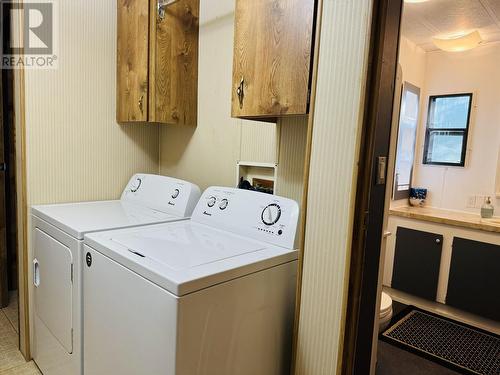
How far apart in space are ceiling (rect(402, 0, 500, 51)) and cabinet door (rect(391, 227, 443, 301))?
1.59 meters

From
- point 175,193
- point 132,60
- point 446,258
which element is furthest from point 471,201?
point 132,60

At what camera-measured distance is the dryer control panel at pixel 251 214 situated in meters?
1.41

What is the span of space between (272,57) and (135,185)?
53.9 inches

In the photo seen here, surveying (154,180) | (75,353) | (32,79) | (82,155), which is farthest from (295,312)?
(32,79)

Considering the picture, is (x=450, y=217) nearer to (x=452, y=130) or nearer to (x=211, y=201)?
(x=452, y=130)

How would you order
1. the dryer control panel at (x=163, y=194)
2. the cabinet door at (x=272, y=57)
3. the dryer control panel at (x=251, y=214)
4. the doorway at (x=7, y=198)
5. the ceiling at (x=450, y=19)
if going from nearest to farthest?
the cabinet door at (x=272, y=57) < the dryer control panel at (x=251, y=214) < the dryer control panel at (x=163, y=194) < the ceiling at (x=450, y=19) < the doorway at (x=7, y=198)

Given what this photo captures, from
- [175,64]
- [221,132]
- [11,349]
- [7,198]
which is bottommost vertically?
[11,349]

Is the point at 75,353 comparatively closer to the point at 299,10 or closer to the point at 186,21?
the point at 299,10

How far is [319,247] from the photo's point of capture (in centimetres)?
123

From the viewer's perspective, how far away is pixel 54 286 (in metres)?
1.68

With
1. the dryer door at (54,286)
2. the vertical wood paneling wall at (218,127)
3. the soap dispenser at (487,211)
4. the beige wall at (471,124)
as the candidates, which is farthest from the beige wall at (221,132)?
the beige wall at (471,124)

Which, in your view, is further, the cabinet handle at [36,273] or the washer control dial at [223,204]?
the cabinet handle at [36,273]

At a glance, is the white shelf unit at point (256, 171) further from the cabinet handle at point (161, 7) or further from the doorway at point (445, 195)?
the cabinet handle at point (161, 7)

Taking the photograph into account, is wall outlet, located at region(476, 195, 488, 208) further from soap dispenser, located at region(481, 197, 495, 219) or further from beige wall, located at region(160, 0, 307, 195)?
beige wall, located at region(160, 0, 307, 195)
